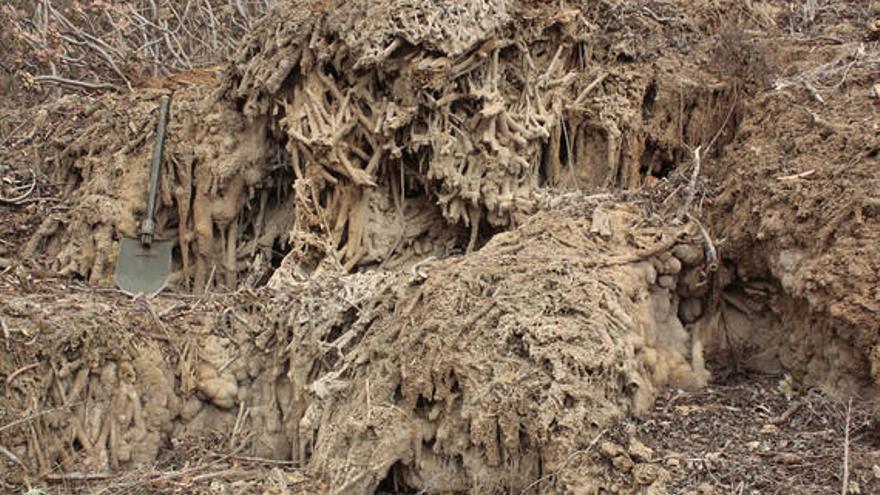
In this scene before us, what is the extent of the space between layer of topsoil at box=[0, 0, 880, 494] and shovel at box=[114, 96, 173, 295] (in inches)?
5.2

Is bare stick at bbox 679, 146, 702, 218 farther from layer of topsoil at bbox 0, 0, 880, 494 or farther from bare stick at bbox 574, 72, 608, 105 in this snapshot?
bare stick at bbox 574, 72, 608, 105

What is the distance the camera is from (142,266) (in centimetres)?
822

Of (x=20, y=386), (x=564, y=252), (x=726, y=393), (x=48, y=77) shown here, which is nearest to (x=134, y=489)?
(x=20, y=386)

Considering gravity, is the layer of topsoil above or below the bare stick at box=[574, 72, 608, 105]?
below

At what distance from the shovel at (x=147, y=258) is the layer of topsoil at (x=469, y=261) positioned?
13 cm

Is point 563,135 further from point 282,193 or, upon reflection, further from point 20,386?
point 20,386

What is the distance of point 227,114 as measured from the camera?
28.1 ft

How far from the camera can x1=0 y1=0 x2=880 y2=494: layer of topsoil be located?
18.6 ft

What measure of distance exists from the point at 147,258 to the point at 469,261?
→ 2.97 meters

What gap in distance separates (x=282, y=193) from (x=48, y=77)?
343 centimetres

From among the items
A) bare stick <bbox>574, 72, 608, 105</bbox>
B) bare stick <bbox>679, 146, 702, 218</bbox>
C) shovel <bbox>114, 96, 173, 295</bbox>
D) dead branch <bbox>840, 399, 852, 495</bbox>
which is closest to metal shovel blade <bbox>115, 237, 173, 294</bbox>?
shovel <bbox>114, 96, 173, 295</bbox>

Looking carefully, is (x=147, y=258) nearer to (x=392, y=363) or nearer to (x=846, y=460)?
(x=392, y=363)

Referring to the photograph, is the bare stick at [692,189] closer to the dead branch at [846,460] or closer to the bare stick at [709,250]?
the bare stick at [709,250]

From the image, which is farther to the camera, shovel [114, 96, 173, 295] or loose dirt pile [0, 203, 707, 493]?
shovel [114, 96, 173, 295]
